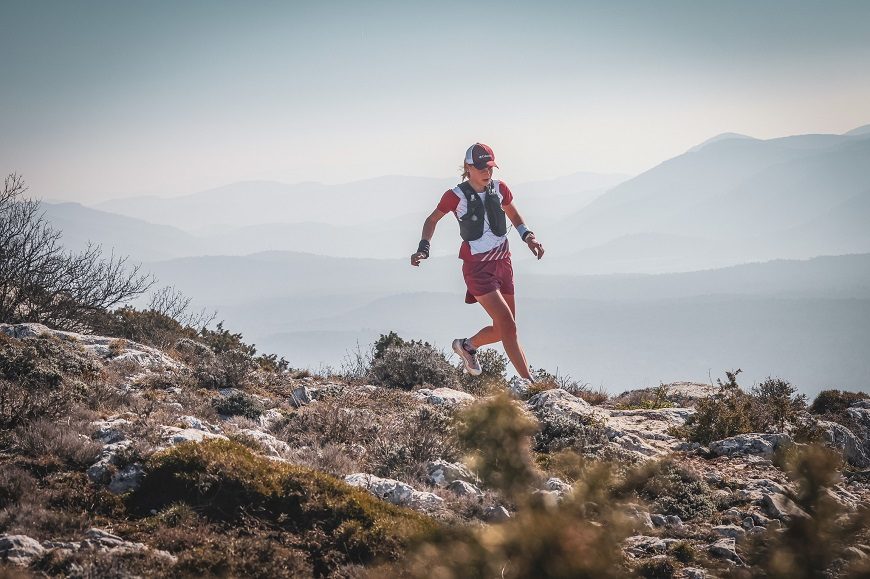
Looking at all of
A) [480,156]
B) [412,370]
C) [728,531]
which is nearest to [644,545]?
[728,531]

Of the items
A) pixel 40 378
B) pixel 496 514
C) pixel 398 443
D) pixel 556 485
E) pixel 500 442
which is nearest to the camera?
pixel 500 442

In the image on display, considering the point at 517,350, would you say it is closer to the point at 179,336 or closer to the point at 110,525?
the point at 110,525

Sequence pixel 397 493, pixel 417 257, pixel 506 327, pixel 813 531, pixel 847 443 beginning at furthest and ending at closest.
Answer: pixel 506 327 → pixel 417 257 → pixel 847 443 → pixel 397 493 → pixel 813 531

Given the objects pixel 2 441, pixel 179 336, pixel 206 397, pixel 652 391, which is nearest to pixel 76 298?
pixel 179 336

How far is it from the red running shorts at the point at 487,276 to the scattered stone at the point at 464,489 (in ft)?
14.8

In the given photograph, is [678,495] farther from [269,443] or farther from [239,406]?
[239,406]

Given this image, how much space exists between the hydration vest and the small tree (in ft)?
30.8

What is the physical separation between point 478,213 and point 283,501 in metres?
6.07

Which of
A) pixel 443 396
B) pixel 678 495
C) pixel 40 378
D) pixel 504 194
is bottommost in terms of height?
pixel 678 495

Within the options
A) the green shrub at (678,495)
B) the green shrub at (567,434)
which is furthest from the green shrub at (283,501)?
the green shrub at (567,434)

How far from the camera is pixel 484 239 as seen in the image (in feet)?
34.2

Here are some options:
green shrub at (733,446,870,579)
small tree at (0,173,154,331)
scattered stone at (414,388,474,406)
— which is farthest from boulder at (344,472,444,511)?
small tree at (0,173,154,331)

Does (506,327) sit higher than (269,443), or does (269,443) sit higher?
(506,327)

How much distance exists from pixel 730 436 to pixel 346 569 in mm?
6574
